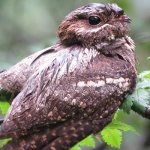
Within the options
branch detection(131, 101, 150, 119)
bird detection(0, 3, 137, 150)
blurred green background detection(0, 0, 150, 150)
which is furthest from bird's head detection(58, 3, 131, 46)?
blurred green background detection(0, 0, 150, 150)

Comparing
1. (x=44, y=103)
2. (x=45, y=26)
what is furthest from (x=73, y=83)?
(x=45, y=26)

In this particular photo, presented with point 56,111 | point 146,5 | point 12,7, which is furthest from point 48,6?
point 56,111

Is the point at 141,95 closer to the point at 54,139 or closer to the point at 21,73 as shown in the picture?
the point at 54,139

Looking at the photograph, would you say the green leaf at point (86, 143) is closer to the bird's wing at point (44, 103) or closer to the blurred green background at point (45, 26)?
the bird's wing at point (44, 103)

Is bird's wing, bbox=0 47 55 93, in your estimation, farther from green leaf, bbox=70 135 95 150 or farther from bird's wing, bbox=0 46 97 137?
green leaf, bbox=70 135 95 150

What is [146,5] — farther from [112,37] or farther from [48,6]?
[112,37]

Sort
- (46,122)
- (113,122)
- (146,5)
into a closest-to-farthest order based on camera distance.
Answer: (46,122)
(113,122)
(146,5)

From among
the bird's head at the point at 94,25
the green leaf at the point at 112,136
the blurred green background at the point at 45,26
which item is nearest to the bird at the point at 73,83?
the bird's head at the point at 94,25
